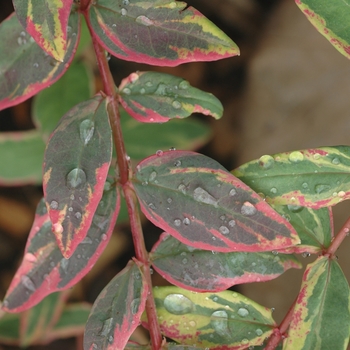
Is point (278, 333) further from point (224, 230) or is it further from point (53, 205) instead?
point (53, 205)

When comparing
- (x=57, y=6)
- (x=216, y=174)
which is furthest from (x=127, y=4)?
(x=216, y=174)

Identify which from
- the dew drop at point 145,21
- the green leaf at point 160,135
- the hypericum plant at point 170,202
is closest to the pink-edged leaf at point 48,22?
the hypericum plant at point 170,202

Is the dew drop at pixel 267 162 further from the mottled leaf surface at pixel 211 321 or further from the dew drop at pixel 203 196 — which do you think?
the mottled leaf surface at pixel 211 321

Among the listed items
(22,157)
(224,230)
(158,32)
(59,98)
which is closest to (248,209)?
(224,230)

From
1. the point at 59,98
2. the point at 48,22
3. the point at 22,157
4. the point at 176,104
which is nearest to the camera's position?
the point at 48,22

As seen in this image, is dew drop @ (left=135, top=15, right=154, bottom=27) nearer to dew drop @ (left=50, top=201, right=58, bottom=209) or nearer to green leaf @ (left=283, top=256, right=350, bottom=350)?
dew drop @ (left=50, top=201, right=58, bottom=209)
